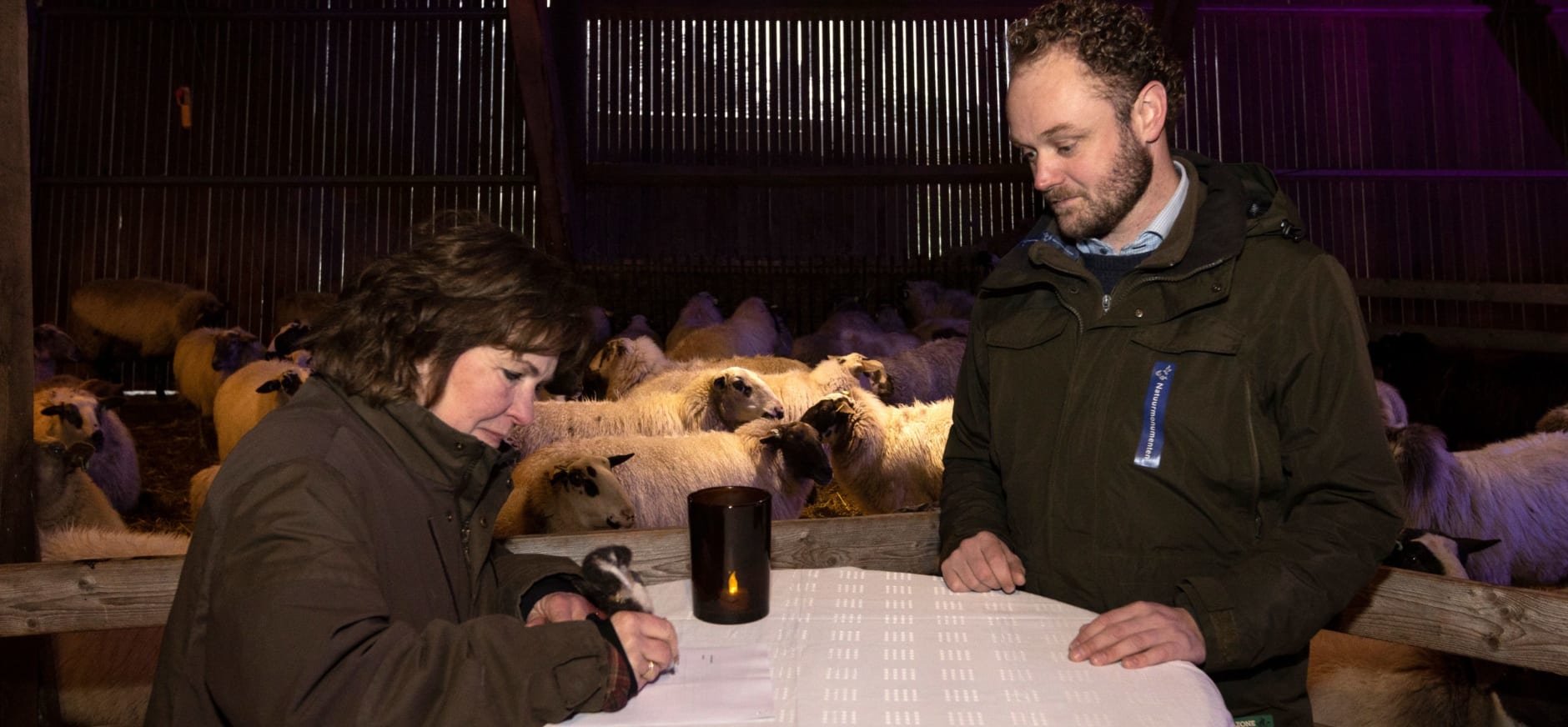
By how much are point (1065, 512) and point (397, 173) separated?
14.2m

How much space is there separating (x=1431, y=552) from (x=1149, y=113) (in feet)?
9.69

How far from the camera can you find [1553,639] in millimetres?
2270

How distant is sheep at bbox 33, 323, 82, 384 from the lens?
10828 mm

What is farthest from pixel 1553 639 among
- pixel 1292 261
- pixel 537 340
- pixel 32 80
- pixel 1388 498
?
pixel 32 80

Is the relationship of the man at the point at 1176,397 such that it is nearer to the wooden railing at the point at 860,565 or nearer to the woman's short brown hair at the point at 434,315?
the wooden railing at the point at 860,565

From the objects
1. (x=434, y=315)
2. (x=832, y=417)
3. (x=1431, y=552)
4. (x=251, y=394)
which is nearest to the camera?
(x=434, y=315)

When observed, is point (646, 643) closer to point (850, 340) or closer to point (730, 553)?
point (730, 553)

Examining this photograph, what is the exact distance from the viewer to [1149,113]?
188 centimetres

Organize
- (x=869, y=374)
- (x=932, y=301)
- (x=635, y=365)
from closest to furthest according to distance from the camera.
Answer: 1. (x=869, y=374)
2. (x=635, y=365)
3. (x=932, y=301)

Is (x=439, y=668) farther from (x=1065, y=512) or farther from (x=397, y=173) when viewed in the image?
(x=397, y=173)

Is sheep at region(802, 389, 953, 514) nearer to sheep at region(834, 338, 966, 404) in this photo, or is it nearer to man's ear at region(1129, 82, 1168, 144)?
sheep at region(834, 338, 966, 404)

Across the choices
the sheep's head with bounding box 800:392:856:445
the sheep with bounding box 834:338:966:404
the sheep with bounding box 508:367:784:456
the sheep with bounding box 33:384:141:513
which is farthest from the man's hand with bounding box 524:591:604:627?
the sheep with bounding box 834:338:966:404

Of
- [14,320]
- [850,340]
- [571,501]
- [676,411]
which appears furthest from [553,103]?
[14,320]

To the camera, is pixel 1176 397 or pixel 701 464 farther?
pixel 701 464
